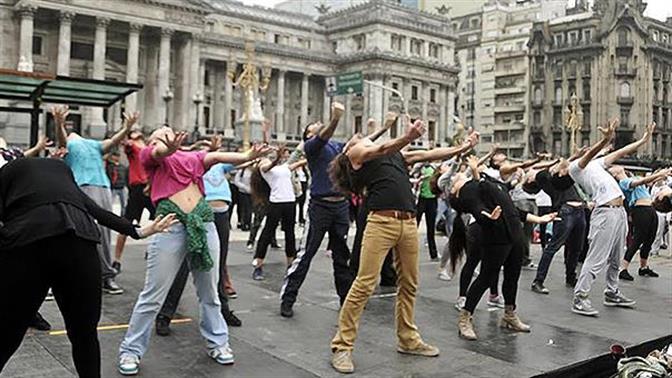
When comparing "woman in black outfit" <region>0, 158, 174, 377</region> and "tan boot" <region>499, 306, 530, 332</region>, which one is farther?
"tan boot" <region>499, 306, 530, 332</region>

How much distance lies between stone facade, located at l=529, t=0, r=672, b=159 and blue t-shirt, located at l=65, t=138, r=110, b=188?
74.6 metres

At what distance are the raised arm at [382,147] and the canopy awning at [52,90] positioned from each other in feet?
18.3

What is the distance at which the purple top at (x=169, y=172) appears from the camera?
5.53 meters

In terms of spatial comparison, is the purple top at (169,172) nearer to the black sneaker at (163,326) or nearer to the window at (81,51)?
the black sneaker at (163,326)

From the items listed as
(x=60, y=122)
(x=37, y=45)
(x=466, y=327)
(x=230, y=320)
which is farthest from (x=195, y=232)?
(x=37, y=45)

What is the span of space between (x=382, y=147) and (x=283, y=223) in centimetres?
472

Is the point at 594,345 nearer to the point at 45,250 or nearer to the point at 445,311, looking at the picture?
the point at 445,311

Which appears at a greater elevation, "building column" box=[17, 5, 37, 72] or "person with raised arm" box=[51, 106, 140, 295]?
"building column" box=[17, 5, 37, 72]

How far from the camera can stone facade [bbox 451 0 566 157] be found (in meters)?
84.4

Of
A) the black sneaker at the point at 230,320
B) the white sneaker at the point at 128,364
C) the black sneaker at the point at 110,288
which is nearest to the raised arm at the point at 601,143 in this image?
the black sneaker at the point at 230,320

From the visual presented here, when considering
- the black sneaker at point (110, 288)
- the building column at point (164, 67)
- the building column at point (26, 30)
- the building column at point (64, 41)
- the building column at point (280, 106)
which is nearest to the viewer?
the black sneaker at point (110, 288)

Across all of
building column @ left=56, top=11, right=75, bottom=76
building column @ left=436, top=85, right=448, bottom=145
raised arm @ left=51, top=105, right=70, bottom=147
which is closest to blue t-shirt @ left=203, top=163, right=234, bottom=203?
raised arm @ left=51, top=105, right=70, bottom=147

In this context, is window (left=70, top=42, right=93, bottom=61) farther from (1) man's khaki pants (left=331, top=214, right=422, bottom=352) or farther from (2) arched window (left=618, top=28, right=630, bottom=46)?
(1) man's khaki pants (left=331, top=214, right=422, bottom=352)

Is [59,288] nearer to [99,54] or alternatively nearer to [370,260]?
[370,260]
